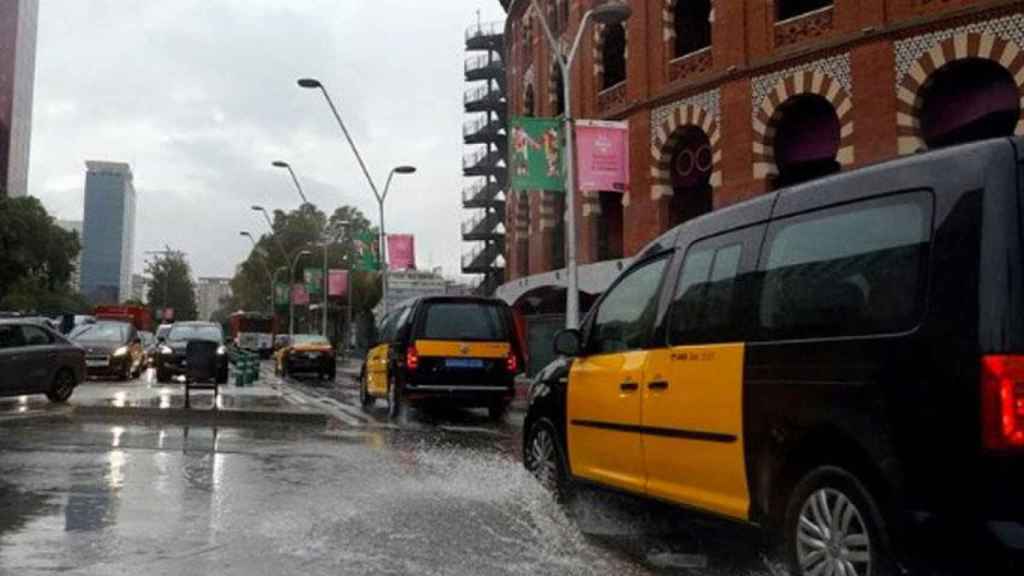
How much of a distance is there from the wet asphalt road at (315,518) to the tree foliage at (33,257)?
6548 cm

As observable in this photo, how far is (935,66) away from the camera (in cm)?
1875

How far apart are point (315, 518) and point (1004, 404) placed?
15.7ft

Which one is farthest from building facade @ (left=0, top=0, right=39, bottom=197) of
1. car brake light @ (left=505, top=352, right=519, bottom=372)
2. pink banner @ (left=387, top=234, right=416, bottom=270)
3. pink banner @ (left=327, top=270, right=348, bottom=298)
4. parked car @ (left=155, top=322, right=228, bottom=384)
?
car brake light @ (left=505, top=352, right=519, bottom=372)

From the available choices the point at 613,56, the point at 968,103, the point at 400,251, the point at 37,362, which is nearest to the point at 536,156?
the point at 968,103

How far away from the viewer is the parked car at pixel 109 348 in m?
25.3

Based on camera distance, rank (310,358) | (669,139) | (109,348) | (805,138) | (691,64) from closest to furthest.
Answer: (805,138) → (691,64) → (669,139) → (109,348) → (310,358)

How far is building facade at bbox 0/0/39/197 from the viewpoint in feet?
356

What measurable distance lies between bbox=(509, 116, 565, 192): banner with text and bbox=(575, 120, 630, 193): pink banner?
28.4 inches

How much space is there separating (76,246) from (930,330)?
298ft

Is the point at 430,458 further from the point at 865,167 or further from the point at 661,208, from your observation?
the point at 661,208

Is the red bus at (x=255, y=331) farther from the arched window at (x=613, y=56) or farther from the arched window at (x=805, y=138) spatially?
the arched window at (x=805, y=138)

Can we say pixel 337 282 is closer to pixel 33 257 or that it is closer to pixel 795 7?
pixel 795 7

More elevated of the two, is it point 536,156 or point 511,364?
point 536,156

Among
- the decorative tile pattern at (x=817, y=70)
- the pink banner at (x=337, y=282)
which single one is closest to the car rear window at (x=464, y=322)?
the decorative tile pattern at (x=817, y=70)
